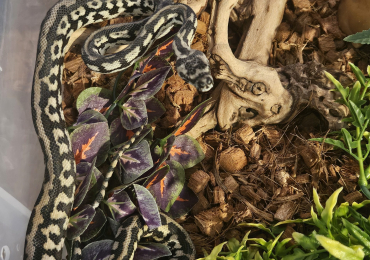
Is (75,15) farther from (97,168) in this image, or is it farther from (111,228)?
(111,228)

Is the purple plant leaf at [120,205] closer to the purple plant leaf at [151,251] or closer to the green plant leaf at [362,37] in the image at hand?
the purple plant leaf at [151,251]

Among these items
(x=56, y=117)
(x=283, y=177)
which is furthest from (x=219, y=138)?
(x=56, y=117)

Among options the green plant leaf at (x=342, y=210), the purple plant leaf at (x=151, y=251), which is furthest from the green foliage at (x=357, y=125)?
the purple plant leaf at (x=151, y=251)

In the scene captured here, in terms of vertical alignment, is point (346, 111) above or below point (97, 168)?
below

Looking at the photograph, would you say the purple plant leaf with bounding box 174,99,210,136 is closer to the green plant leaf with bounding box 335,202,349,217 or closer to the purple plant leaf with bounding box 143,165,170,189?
the purple plant leaf with bounding box 143,165,170,189

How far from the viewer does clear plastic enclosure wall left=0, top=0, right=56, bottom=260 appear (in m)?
1.91

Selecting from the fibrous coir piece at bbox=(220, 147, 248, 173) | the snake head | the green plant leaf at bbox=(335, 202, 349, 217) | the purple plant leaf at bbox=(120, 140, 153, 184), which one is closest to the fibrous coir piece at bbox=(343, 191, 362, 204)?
the green plant leaf at bbox=(335, 202, 349, 217)

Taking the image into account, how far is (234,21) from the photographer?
2.23 m

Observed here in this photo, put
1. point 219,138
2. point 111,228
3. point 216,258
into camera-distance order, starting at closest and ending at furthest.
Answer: point 216,258
point 111,228
point 219,138

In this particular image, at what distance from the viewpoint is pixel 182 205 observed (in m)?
1.98

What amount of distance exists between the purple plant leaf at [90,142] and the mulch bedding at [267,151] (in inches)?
12.0

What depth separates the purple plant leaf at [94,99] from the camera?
2.02 metres

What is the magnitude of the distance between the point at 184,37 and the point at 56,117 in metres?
0.94

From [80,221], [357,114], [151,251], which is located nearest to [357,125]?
[357,114]
